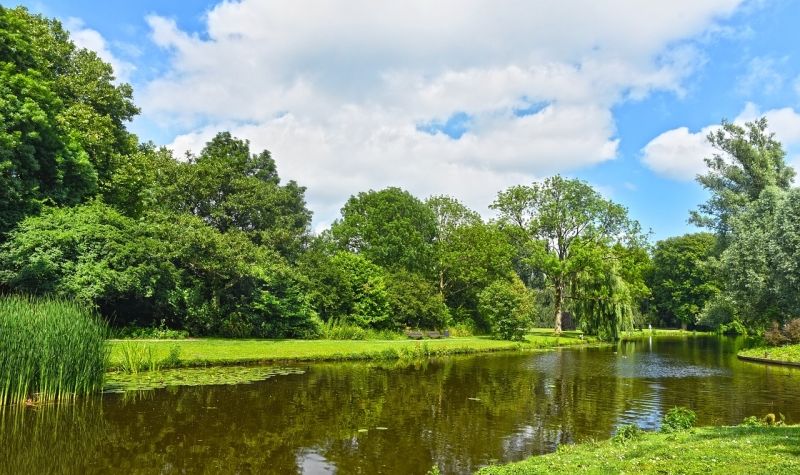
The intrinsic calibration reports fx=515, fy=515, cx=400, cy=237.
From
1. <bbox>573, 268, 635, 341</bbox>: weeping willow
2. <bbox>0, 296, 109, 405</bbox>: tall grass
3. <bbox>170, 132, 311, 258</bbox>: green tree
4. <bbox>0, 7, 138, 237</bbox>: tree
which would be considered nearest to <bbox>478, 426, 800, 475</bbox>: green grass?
<bbox>0, 296, 109, 405</bbox>: tall grass

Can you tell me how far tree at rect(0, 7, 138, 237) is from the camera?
2511 centimetres

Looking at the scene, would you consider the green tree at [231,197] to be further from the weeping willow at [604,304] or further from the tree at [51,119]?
the weeping willow at [604,304]

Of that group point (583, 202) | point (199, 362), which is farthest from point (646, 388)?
point (583, 202)

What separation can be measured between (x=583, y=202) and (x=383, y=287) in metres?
25.6

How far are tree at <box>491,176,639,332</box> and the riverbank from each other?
732 inches

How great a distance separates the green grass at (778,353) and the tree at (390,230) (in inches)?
1083

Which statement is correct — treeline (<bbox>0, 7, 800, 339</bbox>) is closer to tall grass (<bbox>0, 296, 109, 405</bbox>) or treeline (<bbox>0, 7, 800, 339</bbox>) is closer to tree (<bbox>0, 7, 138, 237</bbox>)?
tree (<bbox>0, 7, 138, 237</bbox>)

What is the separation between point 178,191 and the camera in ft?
109

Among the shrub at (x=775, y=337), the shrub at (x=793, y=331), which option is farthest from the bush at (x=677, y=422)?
the shrub at (x=775, y=337)

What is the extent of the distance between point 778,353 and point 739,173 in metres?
18.8

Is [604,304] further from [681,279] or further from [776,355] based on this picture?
[681,279]

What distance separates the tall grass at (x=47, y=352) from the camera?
544 inches

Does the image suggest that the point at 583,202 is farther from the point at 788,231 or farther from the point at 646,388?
the point at 646,388

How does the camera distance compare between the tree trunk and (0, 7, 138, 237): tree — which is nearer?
(0, 7, 138, 237): tree
